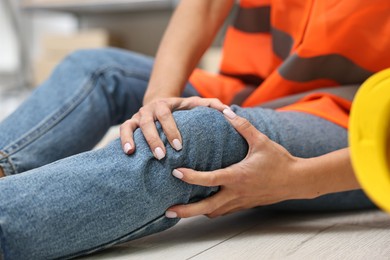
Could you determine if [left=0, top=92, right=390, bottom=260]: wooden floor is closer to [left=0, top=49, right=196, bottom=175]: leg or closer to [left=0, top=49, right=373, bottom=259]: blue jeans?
[left=0, top=49, right=373, bottom=259]: blue jeans

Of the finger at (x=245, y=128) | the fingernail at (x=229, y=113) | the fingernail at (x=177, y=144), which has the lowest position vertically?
the finger at (x=245, y=128)

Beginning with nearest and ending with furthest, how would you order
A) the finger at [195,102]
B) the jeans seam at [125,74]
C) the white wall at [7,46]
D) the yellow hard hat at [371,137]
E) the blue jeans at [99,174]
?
the yellow hard hat at [371,137] < the blue jeans at [99,174] < the finger at [195,102] < the jeans seam at [125,74] < the white wall at [7,46]

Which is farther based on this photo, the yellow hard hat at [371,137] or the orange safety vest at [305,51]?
the orange safety vest at [305,51]

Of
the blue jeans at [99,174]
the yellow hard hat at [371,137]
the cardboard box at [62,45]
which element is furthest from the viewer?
the cardboard box at [62,45]

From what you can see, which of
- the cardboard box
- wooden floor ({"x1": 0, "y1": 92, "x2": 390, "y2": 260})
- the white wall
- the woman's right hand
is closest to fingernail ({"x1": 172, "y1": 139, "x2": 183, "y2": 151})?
the woman's right hand

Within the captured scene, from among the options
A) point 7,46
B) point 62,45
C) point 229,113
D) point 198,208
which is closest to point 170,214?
point 198,208

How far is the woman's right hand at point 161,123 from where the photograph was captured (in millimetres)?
576

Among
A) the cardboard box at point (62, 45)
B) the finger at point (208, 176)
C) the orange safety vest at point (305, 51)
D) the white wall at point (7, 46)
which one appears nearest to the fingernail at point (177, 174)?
the finger at point (208, 176)

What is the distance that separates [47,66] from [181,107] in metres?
2.42

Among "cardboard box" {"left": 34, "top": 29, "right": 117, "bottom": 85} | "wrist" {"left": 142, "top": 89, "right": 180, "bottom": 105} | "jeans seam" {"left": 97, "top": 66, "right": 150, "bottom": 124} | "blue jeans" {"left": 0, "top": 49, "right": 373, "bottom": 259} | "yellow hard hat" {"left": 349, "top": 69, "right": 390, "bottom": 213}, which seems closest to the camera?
"yellow hard hat" {"left": 349, "top": 69, "right": 390, "bottom": 213}

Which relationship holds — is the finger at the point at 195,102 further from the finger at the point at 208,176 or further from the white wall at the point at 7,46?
the white wall at the point at 7,46

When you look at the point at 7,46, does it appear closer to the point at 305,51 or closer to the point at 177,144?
the point at 305,51

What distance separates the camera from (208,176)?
583mm

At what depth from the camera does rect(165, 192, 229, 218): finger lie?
597 millimetres
